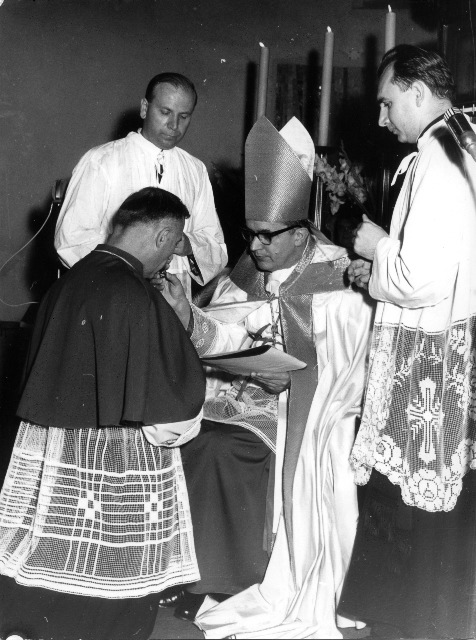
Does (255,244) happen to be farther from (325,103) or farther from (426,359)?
(426,359)

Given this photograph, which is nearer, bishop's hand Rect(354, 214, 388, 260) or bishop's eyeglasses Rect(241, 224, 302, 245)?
bishop's hand Rect(354, 214, 388, 260)

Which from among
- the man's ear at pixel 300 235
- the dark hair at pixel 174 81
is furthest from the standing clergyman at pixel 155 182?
the man's ear at pixel 300 235

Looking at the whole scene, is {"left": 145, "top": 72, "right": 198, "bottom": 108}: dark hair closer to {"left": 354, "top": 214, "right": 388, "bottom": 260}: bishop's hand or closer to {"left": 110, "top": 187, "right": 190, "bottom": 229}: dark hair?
{"left": 110, "top": 187, "right": 190, "bottom": 229}: dark hair

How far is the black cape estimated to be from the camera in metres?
2.41

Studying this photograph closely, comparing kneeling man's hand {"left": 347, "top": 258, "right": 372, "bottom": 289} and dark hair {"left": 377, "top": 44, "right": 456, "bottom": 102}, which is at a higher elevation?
dark hair {"left": 377, "top": 44, "right": 456, "bottom": 102}

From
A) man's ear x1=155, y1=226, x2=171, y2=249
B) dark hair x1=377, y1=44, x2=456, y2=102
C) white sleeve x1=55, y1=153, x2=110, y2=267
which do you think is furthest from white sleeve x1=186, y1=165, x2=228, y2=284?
dark hair x1=377, y1=44, x2=456, y2=102

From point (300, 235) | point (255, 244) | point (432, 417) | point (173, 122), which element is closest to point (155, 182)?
point (173, 122)

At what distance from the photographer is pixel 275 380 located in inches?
124

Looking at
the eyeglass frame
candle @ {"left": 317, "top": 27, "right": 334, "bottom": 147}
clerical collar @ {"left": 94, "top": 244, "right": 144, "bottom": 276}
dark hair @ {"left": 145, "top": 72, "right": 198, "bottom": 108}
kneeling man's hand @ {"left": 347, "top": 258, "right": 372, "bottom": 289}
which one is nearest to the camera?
clerical collar @ {"left": 94, "top": 244, "right": 144, "bottom": 276}

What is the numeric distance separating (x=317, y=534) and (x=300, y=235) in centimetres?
123

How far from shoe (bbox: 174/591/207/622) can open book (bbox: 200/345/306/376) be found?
3.07ft

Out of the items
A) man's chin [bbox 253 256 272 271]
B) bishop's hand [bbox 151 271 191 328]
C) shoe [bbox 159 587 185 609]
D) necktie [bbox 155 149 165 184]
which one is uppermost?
necktie [bbox 155 149 165 184]

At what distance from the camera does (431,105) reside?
250 cm

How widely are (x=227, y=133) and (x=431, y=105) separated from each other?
2.13m
